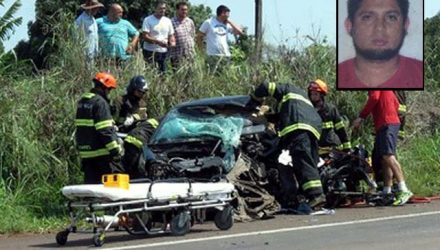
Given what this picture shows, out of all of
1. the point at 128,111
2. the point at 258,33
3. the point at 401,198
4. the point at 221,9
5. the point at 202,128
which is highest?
the point at 221,9

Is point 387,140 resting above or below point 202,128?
below

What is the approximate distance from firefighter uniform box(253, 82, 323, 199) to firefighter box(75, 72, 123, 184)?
2454 mm

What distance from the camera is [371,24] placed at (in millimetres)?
20891

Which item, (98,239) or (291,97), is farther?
(291,97)

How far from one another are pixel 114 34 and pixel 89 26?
1.50 feet

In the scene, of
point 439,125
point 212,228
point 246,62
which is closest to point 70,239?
point 212,228

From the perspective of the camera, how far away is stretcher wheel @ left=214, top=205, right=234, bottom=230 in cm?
1373

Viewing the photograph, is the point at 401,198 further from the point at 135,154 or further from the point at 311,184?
the point at 135,154

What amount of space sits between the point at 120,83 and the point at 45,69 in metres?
1.50

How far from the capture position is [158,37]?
744 inches

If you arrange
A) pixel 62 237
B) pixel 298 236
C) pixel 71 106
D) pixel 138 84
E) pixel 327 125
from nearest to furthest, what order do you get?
pixel 62 237, pixel 298 236, pixel 138 84, pixel 327 125, pixel 71 106

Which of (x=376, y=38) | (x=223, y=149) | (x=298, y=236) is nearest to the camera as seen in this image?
(x=298, y=236)

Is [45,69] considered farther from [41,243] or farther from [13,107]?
[41,243]

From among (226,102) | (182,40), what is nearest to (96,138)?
(226,102)
